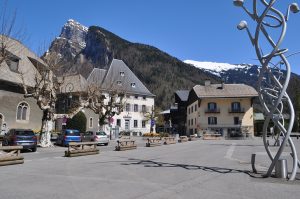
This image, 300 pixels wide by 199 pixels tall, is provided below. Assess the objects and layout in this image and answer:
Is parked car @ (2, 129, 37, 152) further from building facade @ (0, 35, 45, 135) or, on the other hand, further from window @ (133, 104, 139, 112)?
window @ (133, 104, 139, 112)

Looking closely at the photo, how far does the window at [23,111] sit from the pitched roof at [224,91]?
1509 inches

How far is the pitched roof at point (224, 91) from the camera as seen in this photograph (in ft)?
216

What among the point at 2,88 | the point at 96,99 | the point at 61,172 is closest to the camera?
the point at 61,172

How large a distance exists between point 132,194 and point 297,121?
267ft

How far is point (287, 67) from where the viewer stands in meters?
11.1

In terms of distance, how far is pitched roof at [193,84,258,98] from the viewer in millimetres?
65688

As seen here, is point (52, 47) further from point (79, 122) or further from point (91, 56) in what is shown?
point (91, 56)

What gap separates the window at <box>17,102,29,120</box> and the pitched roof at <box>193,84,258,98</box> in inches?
1509

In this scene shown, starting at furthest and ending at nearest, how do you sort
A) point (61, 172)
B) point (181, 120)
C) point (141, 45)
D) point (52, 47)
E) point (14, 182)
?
point (141, 45) → point (181, 120) → point (52, 47) → point (61, 172) → point (14, 182)

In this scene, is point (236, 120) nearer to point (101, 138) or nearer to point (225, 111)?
point (225, 111)

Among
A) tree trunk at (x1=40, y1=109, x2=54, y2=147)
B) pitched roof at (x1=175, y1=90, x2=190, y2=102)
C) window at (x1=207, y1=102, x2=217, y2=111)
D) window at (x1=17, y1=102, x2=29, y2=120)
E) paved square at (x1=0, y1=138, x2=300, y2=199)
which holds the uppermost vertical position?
pitched roof at (x1=175, y1=90, x2=190, y2=102)

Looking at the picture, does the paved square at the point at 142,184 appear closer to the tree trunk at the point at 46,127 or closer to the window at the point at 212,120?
the tree trunk at the point at 46,127

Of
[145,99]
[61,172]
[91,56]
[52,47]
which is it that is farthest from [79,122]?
[91,56]

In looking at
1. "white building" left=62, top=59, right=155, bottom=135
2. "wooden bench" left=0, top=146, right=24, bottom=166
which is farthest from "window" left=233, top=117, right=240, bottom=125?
"wooden bench" left=0, top=146, right=24, bottom=166
